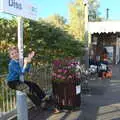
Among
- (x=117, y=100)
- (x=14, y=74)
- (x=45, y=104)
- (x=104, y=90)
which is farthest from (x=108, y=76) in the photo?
(x=14, y=74)

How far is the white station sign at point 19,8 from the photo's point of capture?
5.60 meters

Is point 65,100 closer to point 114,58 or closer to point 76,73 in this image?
point 76,73

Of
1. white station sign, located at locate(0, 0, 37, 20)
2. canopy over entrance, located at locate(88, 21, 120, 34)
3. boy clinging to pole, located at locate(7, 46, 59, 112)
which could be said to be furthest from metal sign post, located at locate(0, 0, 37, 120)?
canopy over entrance, located at locate(88, 21, 120, 34)

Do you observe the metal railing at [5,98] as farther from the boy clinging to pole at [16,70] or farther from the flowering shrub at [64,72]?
the flowering shrub at [64,72]

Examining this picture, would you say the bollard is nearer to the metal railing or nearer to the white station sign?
the white station sign

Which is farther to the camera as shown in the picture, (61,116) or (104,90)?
(104,90)

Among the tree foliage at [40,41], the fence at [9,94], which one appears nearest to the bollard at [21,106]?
the fence at [9,94]

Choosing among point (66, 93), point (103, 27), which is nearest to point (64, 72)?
point (66, 93)

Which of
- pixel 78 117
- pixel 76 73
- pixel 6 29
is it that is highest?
pixel 6 29

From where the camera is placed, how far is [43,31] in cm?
1461

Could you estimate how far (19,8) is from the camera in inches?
242

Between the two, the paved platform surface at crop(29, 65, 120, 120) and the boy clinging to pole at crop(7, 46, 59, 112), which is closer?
the boy clinging to pole at crop(7, 46, 59, 112)

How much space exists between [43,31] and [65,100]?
5.61m

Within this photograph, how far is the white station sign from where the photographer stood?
560 cm
